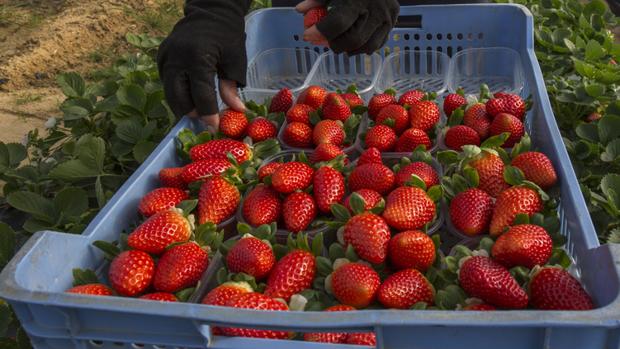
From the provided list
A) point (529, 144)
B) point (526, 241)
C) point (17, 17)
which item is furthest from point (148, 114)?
point (17, 17)

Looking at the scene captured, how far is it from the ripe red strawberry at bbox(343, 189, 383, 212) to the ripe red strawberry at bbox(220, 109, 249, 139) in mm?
489

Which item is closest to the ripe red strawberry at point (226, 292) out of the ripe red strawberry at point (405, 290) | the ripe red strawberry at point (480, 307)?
the ripe red strawberry at point (405, 290)

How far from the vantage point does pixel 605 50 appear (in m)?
2.43

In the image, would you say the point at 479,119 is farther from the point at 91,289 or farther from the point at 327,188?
the point at 91,289

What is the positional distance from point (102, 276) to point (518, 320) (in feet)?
2.76

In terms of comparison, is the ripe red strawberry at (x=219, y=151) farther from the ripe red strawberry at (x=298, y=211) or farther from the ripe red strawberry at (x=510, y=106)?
the ripe red strawberry at (x=510, y=106)

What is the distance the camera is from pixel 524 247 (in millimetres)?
1148

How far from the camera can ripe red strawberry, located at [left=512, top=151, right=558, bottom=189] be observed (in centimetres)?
137

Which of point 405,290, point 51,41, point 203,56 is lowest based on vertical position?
point 51,41

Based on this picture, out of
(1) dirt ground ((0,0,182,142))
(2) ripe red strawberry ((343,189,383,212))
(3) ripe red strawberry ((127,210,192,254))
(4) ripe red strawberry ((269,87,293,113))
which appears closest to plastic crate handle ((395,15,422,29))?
(4) ripe red strawberry ((269,87,293,113))

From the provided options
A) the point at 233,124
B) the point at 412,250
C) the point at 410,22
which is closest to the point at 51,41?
the point at 410,22

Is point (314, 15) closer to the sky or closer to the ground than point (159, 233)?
closer to the sky

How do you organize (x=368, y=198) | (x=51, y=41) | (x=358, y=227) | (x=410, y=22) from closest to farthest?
(x=358, y=227)
(x=368, y=198)
(x=410, y=22)
(x=51, y=41)

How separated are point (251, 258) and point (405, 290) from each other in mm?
292
